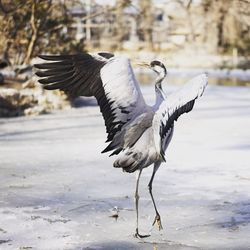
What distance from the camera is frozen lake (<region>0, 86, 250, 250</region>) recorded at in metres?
4.70

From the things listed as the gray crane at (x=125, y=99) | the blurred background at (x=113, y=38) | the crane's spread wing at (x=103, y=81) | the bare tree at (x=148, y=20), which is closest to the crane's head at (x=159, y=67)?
the gray crane at (x=125, y=99)

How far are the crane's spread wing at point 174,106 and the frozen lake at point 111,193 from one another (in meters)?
0.72

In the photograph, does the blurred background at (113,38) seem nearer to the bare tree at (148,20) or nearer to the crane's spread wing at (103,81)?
the bare tree at (148,20)

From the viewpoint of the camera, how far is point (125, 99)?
471 centimetres

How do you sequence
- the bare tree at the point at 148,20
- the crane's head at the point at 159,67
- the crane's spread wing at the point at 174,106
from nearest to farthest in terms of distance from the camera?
the crane's spread wing at the point at 174,106 → the crane's head at the point at 159,67 → the bare tree at the point at 148,20

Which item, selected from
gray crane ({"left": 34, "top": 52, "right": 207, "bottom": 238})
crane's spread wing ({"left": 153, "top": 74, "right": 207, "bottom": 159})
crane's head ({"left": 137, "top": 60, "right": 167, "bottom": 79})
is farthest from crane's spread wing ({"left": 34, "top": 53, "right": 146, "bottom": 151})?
crane's head ({"left": 137, "top": 60, "right": 167, "bottom": 79})

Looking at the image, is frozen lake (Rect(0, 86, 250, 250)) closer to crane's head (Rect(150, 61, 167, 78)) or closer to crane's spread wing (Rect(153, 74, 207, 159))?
crane's spread wing (Rect(153, 74, 207, 159))

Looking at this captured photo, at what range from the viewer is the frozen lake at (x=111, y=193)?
470 centimetres

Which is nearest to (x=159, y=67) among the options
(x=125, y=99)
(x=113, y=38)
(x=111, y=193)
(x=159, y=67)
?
(x=159, y=67)

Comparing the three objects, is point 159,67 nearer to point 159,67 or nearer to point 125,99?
point 159,67

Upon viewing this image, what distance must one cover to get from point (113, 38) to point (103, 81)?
3596cm

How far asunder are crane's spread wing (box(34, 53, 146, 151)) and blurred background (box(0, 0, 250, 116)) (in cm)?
91

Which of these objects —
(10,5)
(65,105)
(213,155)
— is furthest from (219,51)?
(213,155)

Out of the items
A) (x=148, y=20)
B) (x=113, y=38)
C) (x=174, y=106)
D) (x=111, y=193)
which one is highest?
(x=174, y=106)
